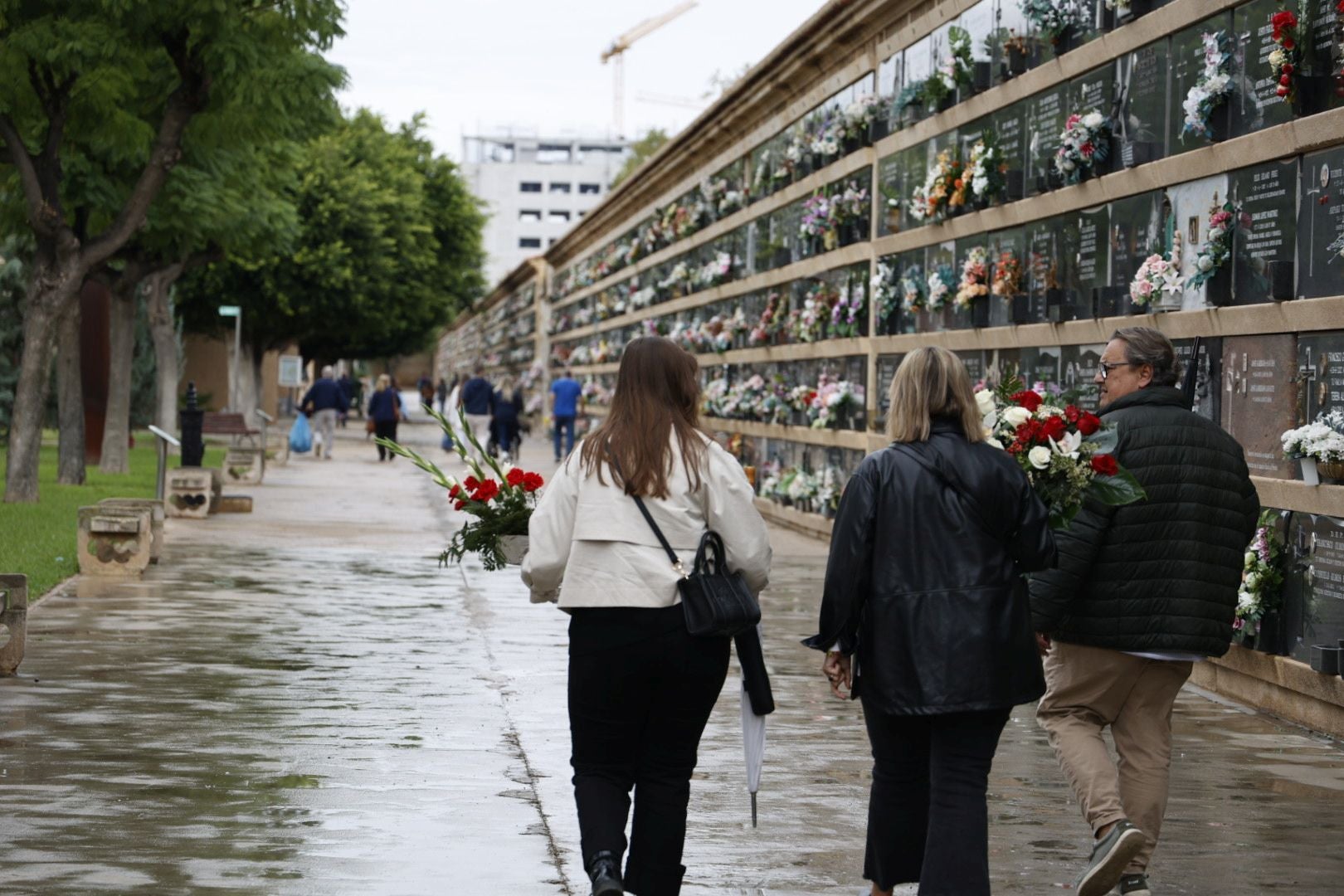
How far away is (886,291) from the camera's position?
62.6 feet

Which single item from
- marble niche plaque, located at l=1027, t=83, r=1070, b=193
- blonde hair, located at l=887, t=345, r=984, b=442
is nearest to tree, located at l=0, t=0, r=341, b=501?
marble niche plaque, located at l=1027, t=83, r=1070, b=193

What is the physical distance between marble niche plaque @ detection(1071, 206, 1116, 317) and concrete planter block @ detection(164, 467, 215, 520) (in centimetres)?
1091

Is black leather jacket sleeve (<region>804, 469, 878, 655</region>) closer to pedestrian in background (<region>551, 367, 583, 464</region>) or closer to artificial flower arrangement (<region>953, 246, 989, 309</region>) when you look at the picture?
artificial flower arrangement (<region>953, 246, 989, 309</region>)

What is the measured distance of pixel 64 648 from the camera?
11078 mm

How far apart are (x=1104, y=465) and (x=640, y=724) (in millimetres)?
1596

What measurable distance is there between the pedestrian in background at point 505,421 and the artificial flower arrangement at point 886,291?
52.9 ft

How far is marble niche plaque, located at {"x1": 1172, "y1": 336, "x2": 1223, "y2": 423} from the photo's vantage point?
36.7ft

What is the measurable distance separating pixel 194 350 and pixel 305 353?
348 centimetres

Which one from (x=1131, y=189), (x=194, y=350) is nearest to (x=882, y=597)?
(x=1131, y=189)

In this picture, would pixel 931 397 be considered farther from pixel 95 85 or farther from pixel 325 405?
pixel 325 405

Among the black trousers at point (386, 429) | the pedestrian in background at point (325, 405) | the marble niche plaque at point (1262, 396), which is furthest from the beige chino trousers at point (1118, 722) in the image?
the pedestrian in background at point (325, 405)

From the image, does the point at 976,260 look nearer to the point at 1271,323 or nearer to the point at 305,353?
the point at 1271,323

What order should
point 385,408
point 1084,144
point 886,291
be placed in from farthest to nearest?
point 385,408 < point 886,291 < point 1084,144

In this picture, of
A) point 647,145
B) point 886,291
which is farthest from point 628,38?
point 886,291
